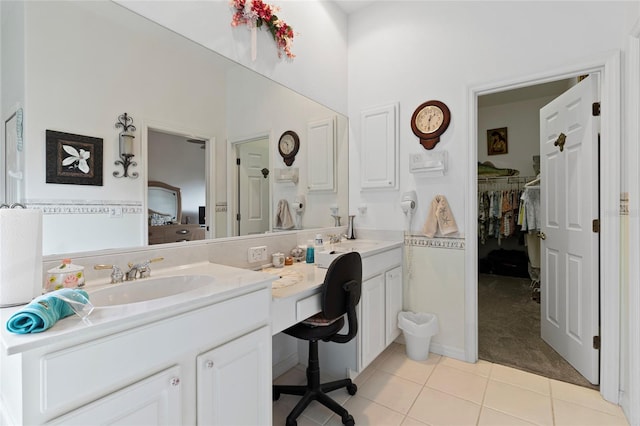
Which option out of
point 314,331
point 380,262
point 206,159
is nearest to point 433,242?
point 380,262

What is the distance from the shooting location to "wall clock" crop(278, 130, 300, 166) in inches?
89.0

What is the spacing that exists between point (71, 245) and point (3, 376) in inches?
20.6

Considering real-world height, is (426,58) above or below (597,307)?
above

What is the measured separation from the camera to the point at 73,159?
121cm

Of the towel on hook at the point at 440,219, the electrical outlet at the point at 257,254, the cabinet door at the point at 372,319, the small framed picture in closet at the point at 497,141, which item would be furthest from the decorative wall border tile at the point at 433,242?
the small framed picture in closet at the point at 497,141

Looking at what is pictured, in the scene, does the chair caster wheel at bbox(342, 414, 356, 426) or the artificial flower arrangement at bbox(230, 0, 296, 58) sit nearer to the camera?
the chair caster wheel at bbox(342, 414, 356, 426)

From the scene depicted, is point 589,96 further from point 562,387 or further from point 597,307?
point 562,387

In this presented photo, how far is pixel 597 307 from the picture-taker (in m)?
1.97

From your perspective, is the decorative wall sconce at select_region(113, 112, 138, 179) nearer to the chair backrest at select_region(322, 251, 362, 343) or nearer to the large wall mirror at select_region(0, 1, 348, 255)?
the large wall mirror at select_region(0, 1, 348, 255)

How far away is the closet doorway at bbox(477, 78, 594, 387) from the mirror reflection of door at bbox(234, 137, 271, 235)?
8.34 ft

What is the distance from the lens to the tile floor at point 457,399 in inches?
67.2

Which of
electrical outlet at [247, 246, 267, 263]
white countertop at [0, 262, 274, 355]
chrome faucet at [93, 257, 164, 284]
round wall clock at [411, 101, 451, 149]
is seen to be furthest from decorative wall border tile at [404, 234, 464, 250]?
chrome faucet at [93, 257, 164, 284]

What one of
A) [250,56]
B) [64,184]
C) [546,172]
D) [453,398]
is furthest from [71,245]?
[546,172]

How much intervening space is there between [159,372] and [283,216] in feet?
4.67
